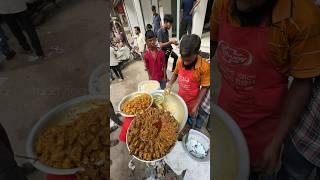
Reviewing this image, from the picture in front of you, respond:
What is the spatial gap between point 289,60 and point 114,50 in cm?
47

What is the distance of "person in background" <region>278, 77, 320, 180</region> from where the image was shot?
86 centimetres

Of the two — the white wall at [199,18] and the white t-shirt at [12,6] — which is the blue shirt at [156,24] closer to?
the white wall at [199,18]

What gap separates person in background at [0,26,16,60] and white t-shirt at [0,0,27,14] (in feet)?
0.12

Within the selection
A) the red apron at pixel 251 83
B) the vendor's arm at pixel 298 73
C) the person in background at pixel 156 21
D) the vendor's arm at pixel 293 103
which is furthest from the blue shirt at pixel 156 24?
the vendor's arm at pixel 293 103

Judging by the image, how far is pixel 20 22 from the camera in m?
→ 0.37

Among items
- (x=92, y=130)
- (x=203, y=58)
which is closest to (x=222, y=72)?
(x=203, y=58)

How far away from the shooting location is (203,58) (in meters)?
0.41

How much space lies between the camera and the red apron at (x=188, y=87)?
0.40 metres

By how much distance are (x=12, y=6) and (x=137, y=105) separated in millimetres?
188

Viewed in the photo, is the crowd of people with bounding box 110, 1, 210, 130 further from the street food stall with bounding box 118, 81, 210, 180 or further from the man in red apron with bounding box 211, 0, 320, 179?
the man in red apron with bounding box 211, 0, 320, 179

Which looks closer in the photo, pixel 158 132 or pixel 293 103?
pixel 158 132

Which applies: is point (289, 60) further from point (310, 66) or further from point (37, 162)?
point (37, 162)

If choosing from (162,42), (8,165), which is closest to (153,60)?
(162,42)

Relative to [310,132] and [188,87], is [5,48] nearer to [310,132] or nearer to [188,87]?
[188,87]
